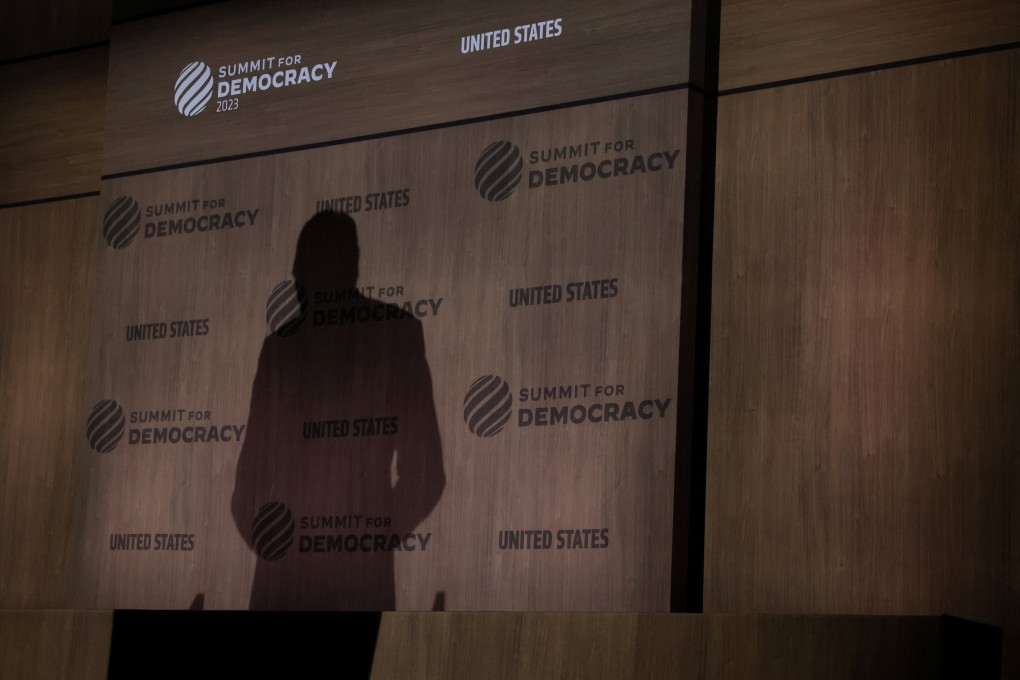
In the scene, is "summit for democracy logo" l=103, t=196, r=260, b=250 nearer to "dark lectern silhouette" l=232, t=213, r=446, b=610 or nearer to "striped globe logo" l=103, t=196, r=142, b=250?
"striped globe logo" l=103, t=196, r=142, b=250

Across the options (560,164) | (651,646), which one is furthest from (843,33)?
(651,646)

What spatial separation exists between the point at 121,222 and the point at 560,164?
1.58m

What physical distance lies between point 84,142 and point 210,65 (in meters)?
0.66

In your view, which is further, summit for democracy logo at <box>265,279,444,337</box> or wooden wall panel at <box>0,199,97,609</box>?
wooden wall panel at <box>0,199,97,609</box>

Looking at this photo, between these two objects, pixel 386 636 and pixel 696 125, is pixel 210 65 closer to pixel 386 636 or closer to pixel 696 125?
pixel 696 125

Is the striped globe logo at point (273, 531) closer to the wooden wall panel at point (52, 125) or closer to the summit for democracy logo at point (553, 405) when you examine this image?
the summit for democracy logo at point (553, 405)

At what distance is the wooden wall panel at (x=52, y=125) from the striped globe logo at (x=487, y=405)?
1787mm

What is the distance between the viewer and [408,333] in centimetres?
390

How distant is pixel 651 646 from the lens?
2689mm

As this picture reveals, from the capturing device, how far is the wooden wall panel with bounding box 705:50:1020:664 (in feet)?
10.4

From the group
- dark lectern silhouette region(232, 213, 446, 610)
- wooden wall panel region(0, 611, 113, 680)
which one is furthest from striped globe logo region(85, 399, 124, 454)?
wooden wall panel region(0, 611, 113, 680)

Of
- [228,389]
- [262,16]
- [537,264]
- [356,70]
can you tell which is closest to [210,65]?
[262,16]

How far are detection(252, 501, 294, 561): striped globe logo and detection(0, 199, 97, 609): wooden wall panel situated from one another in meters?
0.86

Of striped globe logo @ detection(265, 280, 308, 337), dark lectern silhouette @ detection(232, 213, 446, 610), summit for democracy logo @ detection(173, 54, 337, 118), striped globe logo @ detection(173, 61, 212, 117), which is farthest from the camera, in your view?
striped globe logo @ detection(173, 61, 212, 117)
